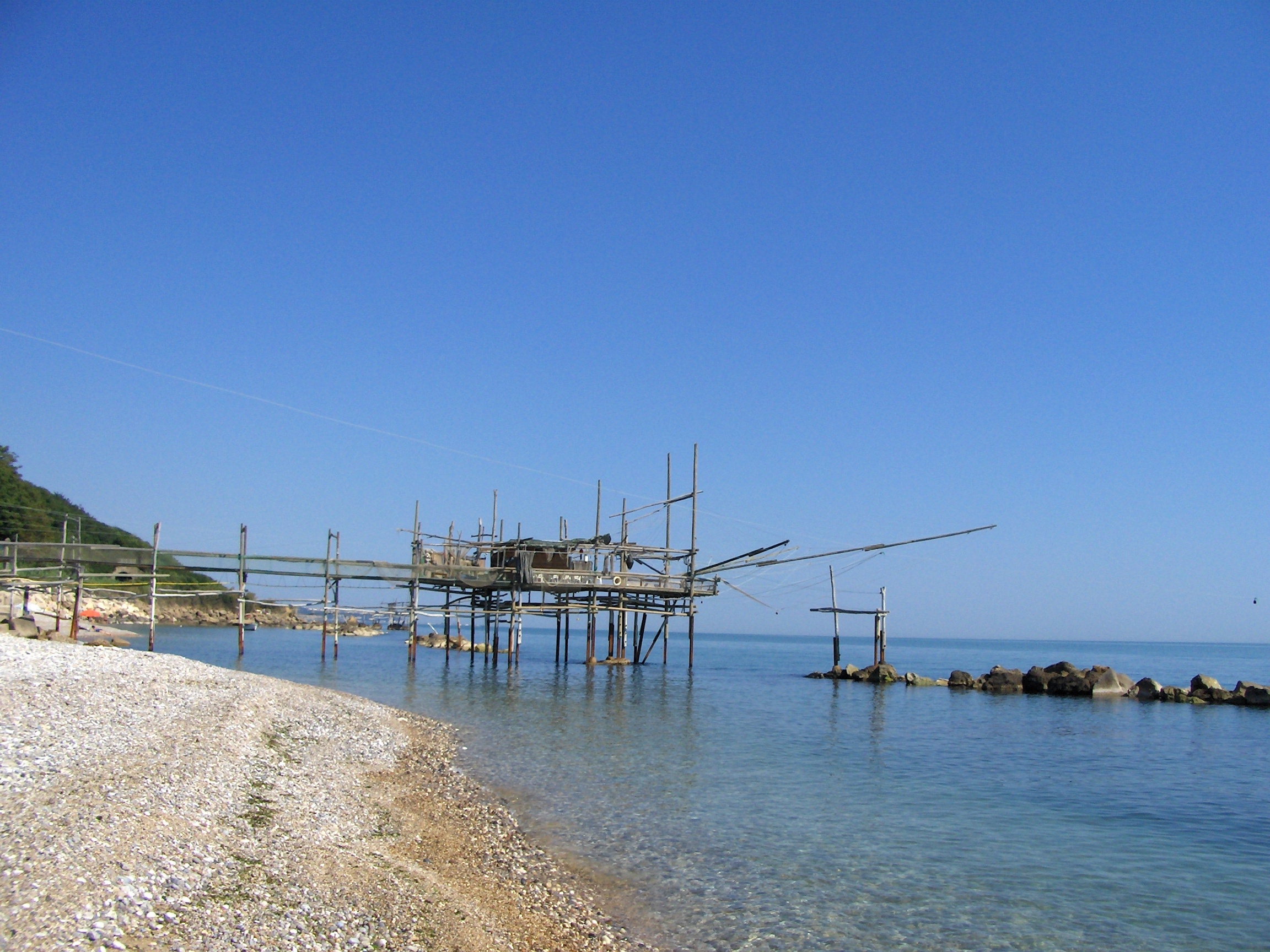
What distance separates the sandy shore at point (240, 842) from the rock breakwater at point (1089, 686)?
3147cm

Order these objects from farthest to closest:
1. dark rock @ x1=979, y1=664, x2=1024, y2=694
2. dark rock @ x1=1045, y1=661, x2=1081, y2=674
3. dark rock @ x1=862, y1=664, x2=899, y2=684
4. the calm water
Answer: dark rock @ x1=862, y1=664, x2=899, y2=684 → dark rock @ x1=979, y1=664, x2=1024, y2=694 → dark rock @ x1=1045, y1=661, x2=1081, y2=674 → the calm water

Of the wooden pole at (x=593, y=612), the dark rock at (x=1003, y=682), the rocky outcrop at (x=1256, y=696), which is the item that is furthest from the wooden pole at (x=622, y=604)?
the rocky outcrop at (x=1256, y=696)

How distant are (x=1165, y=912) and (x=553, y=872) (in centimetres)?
734

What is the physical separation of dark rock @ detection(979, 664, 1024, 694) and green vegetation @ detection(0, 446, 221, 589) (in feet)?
167

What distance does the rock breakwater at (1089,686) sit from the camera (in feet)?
120

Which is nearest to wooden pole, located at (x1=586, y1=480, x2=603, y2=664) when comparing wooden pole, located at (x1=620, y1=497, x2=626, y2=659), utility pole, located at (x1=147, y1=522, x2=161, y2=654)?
wooden pole, located at (x1=620, y1=497, x2=626, y2=659)

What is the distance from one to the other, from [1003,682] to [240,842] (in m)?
38.8

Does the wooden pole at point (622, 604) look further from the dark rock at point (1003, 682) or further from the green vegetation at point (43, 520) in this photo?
the green vegetation at point (43, 520)

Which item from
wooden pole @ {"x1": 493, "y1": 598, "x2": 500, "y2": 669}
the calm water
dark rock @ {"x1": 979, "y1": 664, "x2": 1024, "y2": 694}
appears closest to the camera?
the calm water

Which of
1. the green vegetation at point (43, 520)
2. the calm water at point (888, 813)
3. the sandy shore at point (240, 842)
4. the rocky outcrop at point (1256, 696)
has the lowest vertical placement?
the rocky outcrop at point (1256, 696)

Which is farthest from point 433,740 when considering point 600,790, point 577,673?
point 577,673

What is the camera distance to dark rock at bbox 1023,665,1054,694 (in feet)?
130

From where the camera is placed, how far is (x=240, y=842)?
29.0ft

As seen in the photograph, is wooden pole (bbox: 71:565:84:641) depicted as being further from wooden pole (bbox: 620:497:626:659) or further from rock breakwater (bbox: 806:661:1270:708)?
rock breakwater (bbox: 806:661:1270:708)
